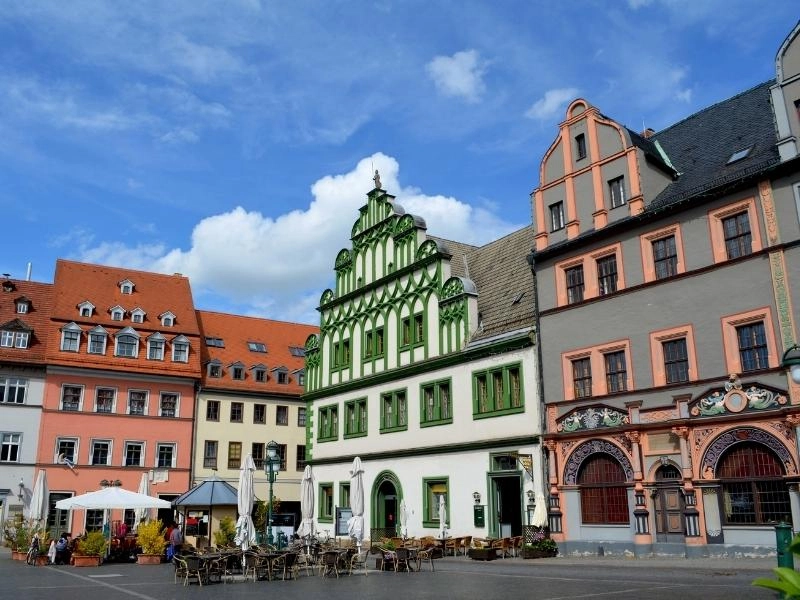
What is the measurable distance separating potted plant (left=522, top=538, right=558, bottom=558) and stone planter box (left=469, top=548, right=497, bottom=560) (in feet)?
3.54

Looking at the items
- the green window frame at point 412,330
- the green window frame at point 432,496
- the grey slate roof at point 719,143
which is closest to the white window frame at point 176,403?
the green window frame at point 412,330

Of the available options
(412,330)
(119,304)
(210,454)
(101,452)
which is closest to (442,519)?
(412,330)

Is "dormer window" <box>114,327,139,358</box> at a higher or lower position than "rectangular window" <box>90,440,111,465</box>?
higher

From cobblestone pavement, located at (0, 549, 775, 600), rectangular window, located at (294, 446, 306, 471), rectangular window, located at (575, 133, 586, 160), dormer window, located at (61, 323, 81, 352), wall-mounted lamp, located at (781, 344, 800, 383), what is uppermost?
rectangular window, located at (575, 133, 586, 160)

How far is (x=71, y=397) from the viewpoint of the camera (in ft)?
161

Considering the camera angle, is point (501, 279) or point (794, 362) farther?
point (501, 279)

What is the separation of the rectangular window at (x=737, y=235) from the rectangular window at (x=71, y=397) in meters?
40.8

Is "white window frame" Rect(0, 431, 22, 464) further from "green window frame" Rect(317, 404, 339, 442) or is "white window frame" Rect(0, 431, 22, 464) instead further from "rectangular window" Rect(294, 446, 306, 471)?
"green window frame" Rect(317, 404, 339, 442)

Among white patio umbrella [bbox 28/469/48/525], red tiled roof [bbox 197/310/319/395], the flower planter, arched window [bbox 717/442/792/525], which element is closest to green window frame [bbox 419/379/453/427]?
arched window [bbox 717/442/792/525]

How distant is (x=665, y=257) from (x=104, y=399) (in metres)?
38.3

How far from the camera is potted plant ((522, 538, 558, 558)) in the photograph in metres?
27.2

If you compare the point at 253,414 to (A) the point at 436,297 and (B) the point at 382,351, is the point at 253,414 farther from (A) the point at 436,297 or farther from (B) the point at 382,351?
(A) the point at 436,297

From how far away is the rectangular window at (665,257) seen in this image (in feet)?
85.0

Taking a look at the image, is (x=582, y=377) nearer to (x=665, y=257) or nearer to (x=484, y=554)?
(x=665, y=257)
